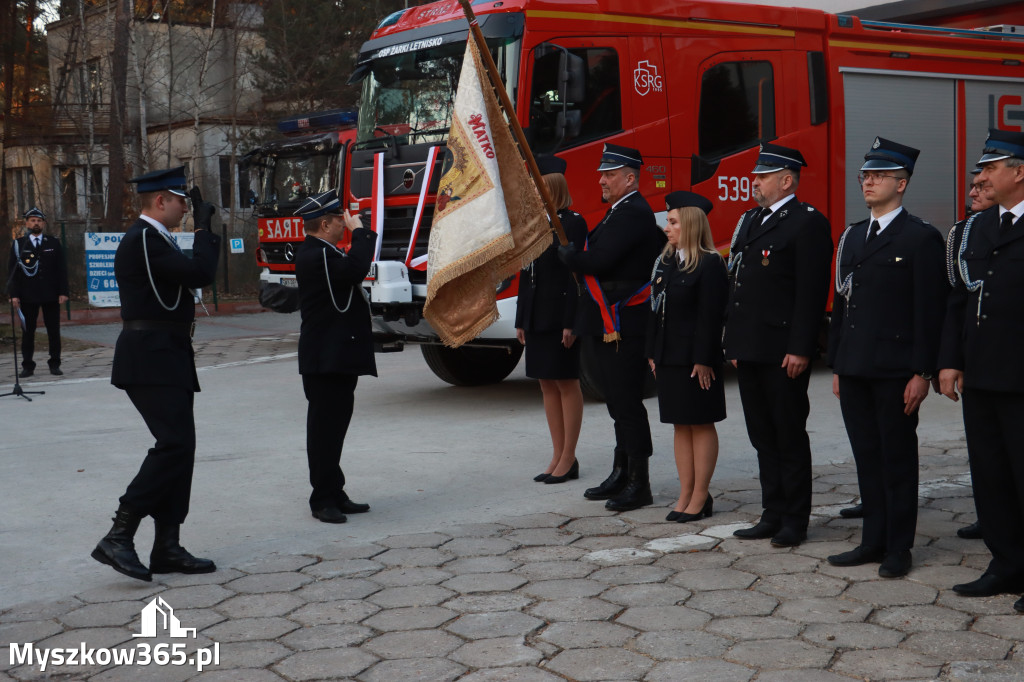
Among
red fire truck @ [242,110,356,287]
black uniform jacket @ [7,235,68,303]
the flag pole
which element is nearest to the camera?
the flag pole

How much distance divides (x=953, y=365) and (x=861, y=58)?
7255mm

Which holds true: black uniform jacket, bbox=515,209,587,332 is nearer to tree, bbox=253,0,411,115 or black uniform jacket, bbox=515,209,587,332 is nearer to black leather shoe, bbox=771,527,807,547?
black leather shoe, bbox=771,527,807,547

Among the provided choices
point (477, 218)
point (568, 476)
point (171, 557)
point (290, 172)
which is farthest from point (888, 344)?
point (290, 172)

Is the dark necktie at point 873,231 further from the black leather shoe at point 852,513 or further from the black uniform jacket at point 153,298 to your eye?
the black uniform jacket at point 153,298

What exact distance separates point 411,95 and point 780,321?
5.66 m

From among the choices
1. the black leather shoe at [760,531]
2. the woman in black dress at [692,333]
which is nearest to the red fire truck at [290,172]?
the woman in black dress at [692,333]

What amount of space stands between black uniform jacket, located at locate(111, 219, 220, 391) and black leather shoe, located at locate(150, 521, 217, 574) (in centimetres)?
69

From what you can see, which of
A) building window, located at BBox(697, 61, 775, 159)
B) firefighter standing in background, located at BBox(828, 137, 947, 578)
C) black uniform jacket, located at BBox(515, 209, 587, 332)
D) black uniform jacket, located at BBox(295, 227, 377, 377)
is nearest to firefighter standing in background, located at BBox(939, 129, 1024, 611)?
firefighter standing in background, located at BBox(828, 137, 947, 578)

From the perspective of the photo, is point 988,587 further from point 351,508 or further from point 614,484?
point 351,508

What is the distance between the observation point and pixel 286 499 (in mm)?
6543

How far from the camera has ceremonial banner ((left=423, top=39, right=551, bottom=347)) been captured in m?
5.93

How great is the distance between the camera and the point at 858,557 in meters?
4.97

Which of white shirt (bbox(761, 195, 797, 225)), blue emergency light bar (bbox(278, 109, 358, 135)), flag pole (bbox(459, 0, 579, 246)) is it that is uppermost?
blue emergency light bar (bbox(278, 109, 358, 135))

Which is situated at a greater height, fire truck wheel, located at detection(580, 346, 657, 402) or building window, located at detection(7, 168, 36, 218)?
building window, located at detection(7, 168, 36, 218)
